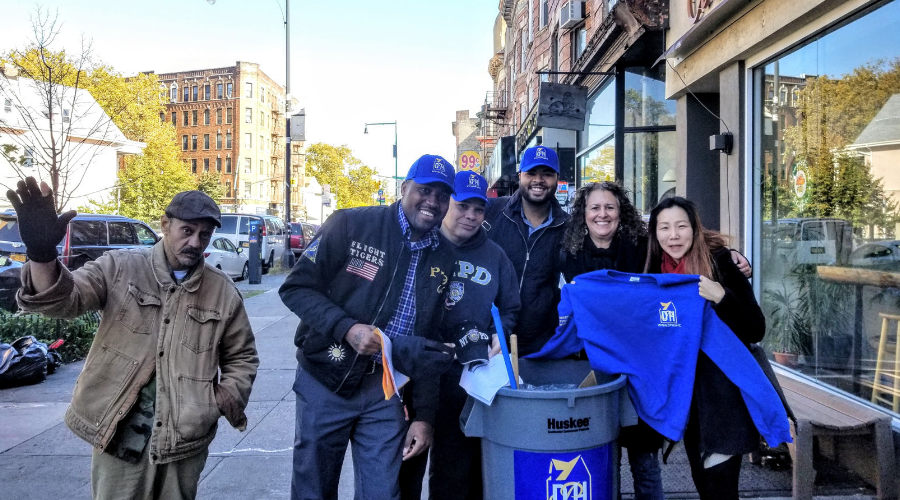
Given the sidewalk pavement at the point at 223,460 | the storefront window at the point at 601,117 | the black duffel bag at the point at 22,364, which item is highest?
the storefront window at the point at 601,117

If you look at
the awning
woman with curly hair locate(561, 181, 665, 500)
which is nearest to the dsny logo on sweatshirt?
woman with curly hair locate(561, 181, 665, 500)

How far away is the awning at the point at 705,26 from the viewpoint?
6.31m

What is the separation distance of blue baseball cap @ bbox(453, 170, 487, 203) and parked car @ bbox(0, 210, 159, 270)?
1037 centimetres

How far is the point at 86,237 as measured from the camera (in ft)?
Answer: 41.7

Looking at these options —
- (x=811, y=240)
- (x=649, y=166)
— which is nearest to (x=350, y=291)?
(x=811, y=240)

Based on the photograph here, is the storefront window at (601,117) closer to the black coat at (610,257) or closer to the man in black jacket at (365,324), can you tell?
the black coat at (610,257)

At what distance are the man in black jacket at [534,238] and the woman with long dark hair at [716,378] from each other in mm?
920

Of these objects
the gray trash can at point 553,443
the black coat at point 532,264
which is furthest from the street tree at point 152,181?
the gray trash can at point 553,443

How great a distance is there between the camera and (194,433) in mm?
2568

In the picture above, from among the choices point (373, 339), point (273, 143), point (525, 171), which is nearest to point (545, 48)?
point (525, 171)

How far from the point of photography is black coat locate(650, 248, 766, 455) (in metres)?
2.61

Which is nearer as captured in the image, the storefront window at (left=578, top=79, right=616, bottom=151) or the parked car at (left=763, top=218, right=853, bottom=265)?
the parked car at (left=763, top=218, right=853, bottom=265)

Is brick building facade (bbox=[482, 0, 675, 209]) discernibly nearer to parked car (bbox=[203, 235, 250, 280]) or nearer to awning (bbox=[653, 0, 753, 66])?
awning (bbox=[653, 0, 753, 66])

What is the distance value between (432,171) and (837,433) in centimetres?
303
